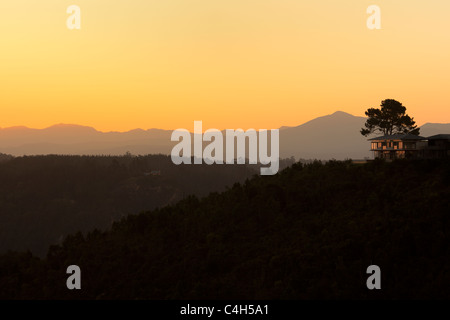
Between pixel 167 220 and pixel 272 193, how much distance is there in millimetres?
13971

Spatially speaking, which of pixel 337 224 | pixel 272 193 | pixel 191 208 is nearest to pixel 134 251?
pixel 191 208

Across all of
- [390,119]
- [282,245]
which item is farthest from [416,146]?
[282,245]

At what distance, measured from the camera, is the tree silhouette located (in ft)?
240

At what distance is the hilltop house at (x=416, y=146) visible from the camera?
64.0m

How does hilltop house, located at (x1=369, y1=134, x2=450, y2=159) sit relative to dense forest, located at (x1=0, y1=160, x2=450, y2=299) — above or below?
above

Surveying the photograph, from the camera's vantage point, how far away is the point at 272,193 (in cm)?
5947

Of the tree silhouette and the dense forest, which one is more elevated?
the tree silhouette

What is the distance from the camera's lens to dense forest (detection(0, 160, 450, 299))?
1649 inches

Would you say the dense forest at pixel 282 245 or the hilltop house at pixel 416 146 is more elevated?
the hilltop house at pixel 416 146

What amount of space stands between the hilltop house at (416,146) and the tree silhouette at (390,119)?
827 cm

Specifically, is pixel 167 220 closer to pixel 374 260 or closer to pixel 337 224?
pixel 337 224

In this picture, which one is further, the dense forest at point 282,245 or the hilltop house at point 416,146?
the hilltop house at point 416,146

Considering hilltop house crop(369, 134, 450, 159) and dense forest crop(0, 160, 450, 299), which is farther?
hilltop house crop(369, 134, 450, 159)

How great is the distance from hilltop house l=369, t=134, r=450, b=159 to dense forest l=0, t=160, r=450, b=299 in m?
5.06
